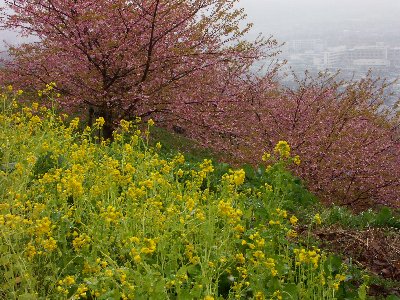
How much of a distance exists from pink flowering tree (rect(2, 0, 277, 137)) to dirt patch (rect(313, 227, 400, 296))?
4511 mm

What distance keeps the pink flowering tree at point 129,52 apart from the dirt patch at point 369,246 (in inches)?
178

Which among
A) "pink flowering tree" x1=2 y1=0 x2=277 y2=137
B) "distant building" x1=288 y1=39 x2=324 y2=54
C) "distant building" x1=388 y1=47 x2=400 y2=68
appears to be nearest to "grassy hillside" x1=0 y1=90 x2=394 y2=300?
"pink flowering tree" x1=2 y1=0 x2=277 y2=137

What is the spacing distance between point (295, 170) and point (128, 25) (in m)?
4.33

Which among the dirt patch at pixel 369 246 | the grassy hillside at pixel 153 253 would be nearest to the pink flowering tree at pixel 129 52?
the grassy hillside at pixel 153 253

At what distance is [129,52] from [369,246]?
5351 mm

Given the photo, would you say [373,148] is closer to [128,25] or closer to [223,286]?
[128,25]

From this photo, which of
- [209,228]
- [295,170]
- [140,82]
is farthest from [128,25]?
[209,228]

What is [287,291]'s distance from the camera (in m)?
3.25

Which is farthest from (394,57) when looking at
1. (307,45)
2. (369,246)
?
(369,246)

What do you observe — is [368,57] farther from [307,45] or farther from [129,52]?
[129,52]

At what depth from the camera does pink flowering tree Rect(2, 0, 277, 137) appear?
802 cm

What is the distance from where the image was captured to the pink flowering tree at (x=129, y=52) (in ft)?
26.3

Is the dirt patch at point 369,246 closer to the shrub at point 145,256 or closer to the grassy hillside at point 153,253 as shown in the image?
the grassy hillside at point 153,253

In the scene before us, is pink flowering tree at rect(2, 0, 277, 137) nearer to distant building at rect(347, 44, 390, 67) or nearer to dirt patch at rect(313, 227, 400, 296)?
dirt patch at rect(313, 227, 400, 296)
